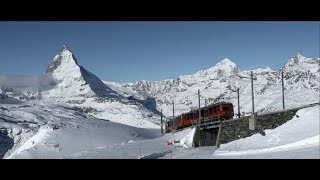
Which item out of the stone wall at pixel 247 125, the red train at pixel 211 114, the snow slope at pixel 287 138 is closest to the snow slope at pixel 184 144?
the snow slope at pixel 287 138

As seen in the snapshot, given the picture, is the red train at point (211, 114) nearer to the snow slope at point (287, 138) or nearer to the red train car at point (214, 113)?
the red train car at point (214, 113)

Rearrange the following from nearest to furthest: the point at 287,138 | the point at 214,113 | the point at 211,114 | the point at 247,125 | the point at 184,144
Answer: the point at 287,138 → the point at 247,125 → the point at 214,113 → the point at 184,144 → the point at 211,114

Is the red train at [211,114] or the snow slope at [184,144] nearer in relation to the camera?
the snow slope at [184,144]

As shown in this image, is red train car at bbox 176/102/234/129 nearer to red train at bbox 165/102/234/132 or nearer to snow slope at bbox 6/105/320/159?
red train at bbox 165/102/234/132

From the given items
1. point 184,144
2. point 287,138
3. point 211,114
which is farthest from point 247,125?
point 184,144

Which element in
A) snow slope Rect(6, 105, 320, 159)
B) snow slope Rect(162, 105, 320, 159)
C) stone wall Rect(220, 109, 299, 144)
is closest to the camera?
snow slope Rect(6, 105, 320, 159)

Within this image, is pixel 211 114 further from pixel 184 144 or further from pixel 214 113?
pixel 184 144

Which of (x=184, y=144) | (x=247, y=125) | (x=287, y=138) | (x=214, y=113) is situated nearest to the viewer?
(x=287, y=138)

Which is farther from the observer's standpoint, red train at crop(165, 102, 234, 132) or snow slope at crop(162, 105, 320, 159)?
red train at crop(165, 102, 234, 132)

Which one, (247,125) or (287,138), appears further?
(247,125)

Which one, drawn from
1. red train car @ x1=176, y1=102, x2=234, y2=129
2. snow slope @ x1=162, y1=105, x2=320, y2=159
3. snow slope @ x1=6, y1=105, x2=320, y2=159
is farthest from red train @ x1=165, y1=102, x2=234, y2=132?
snow slope @ x1=162, y1=105, x2=320, y2=159
